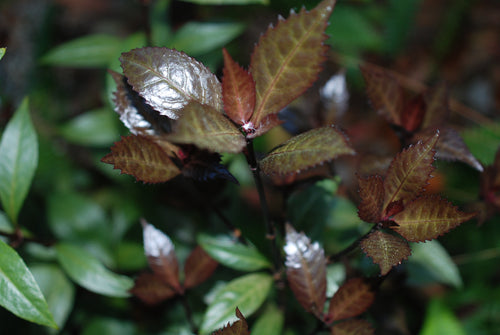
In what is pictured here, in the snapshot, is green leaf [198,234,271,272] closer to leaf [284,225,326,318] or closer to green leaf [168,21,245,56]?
leaf [284,225,326,318]

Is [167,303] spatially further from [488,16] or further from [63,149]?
[488,16]

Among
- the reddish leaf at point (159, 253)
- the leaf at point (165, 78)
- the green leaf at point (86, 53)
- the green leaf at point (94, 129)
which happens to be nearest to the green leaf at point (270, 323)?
the reddish leaf at point (159, 253)

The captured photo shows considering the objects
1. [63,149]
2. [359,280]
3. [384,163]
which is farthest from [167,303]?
[63,149]

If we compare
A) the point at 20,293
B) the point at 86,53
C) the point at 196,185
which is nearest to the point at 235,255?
the point at 196,185

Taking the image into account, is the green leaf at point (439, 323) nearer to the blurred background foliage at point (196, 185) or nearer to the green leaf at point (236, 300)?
the blurred background foliage at point (196, 185)

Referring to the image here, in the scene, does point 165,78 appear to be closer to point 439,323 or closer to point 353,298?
point 353,298

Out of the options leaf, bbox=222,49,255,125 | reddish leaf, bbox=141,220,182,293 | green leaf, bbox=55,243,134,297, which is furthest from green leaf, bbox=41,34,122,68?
leaf, bbox=222,49,255,125
